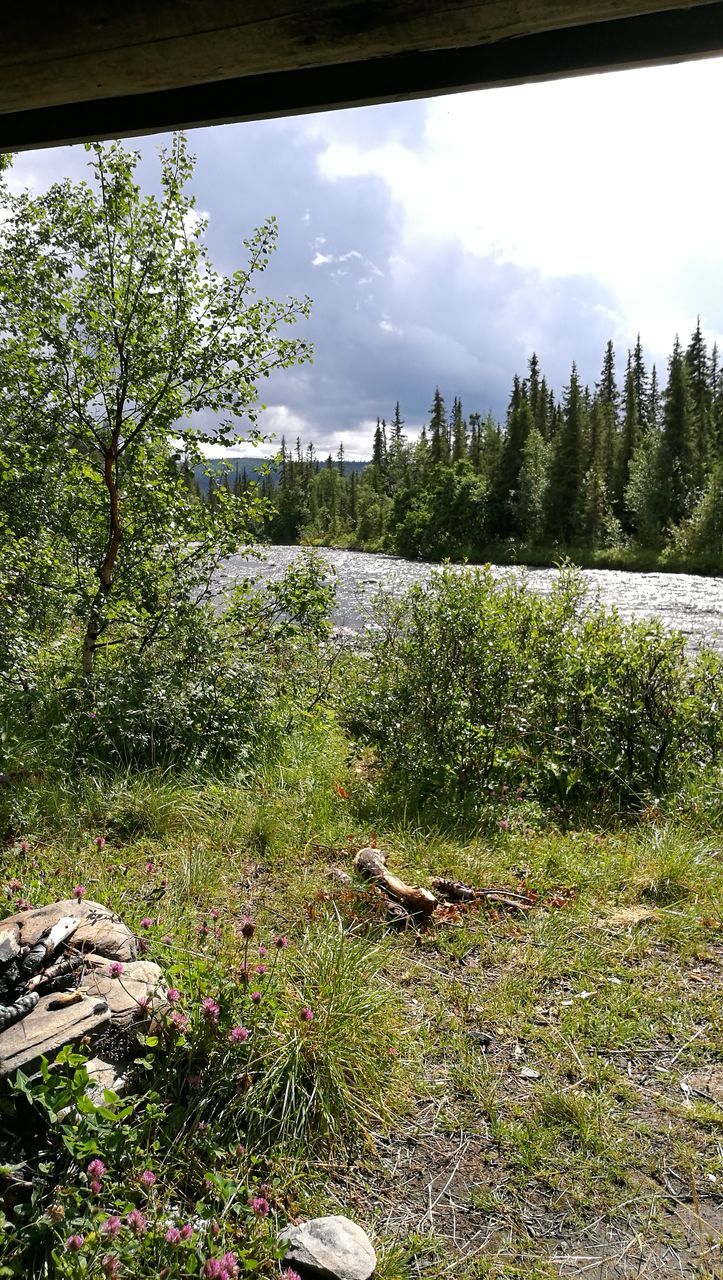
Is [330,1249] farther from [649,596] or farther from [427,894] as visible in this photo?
[649,596]

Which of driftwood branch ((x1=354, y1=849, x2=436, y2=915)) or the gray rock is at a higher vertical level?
driftwood branch ((x1=354, y1=849, x2=436, y2=915))

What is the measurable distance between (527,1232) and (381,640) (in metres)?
5.93

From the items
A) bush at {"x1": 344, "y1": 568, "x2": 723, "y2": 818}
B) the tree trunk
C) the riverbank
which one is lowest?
bush at {"x1": 344, "y1": 568, "x2": 723, "y2": 818}

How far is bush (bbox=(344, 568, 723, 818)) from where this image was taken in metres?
6.07

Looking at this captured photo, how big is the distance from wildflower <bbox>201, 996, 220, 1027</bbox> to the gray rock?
0.68 m

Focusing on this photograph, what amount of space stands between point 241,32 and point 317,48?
14 cm

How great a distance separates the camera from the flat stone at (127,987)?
8.52ft

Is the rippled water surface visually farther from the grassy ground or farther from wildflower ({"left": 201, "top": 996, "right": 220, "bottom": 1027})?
wildflower ({"left": 201, "top": 996, "right": 220, "bottom": 1027})

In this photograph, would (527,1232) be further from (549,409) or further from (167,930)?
(549,409)

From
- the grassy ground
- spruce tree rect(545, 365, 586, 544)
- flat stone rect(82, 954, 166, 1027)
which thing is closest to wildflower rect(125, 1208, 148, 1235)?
the grassy ground

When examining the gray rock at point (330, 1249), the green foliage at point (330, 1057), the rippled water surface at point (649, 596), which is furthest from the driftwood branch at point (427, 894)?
the rippled water surface at point (649, 596)

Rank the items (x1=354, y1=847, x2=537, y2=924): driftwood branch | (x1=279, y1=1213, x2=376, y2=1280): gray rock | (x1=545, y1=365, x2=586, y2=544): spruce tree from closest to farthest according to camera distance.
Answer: (x1=279, y1=1213, x2=376, y2=1280): gray rock
(x1=354, y1=847, x2=537, y2=924): driftwood branch
(x1=545, y1=365, x2=586, y2=544): spruce tree

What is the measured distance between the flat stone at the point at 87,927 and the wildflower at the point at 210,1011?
577 mm

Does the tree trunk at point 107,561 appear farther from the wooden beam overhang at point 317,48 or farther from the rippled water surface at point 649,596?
the rippled water surface at point 649,596
